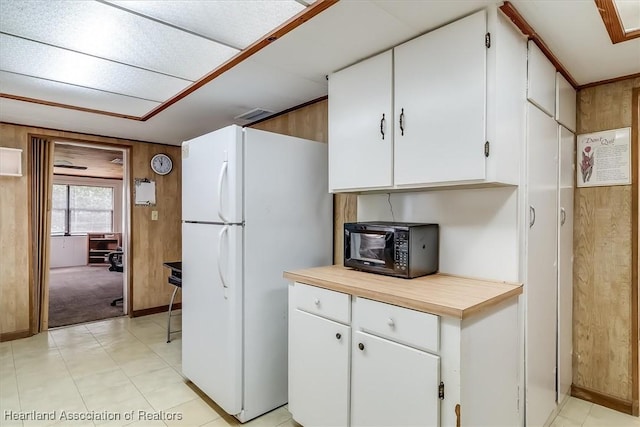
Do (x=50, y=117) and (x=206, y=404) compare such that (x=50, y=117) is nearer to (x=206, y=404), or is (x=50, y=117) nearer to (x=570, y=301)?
(x=206, y=404)

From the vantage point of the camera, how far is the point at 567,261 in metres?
2.36

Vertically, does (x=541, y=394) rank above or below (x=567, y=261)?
below

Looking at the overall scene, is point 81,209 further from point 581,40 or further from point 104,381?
point 581,40

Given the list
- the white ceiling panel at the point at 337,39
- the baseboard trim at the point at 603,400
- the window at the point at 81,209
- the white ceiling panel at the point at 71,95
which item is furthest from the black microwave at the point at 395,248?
the window at the point at 81,209

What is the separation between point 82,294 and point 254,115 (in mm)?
4517

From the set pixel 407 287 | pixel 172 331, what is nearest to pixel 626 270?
pixel 407 287

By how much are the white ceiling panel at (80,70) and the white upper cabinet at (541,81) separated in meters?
2.13

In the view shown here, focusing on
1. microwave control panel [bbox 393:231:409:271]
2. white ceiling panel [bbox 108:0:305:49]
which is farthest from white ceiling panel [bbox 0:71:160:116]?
microwave control panel [bbox 393:231:409:271]

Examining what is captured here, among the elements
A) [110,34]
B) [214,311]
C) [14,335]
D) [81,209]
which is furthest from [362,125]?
[81,209]

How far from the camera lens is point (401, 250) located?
6.07 ft

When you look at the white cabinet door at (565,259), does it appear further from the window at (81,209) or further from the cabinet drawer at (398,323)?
the window at (81,209)

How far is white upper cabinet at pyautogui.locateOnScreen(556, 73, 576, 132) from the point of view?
212 cm

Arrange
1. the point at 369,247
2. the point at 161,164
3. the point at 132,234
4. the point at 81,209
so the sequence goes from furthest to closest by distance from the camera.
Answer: the point at 81,209, the point at 161,164, the point at 132,234, the point at 369,247

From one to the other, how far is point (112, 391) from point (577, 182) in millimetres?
3617
